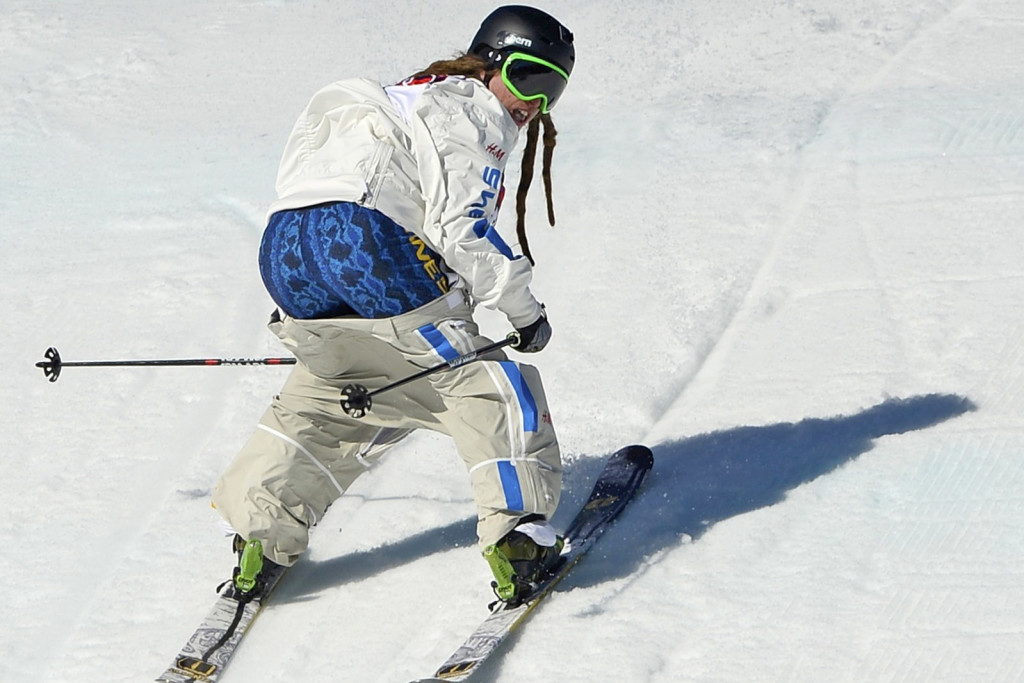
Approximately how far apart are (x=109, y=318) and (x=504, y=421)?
254 centimetres

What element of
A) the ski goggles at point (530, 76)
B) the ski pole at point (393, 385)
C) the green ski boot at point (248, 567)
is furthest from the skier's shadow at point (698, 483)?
the ski goggles at point (530, 76)

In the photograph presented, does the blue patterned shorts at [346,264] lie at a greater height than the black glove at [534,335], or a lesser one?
greater

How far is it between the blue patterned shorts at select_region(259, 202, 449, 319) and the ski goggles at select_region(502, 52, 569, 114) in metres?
0.47

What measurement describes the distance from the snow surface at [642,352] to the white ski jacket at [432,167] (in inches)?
38.2

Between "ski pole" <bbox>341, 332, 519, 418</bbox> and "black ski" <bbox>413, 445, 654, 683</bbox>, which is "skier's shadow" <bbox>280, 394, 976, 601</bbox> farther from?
"ski pole" <bbox>341, 332, 519, 418</bbox>

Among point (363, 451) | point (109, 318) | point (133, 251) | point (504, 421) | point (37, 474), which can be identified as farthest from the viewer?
point (133, 251)

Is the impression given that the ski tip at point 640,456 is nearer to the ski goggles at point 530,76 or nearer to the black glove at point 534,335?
the black glove at point 534,335

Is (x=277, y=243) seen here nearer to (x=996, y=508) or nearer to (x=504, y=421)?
(x=504, y=421)

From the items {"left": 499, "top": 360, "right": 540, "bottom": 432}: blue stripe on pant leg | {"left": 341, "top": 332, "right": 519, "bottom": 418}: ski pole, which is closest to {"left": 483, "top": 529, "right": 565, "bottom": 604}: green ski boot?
{"left": 499, "top": 360, "right": 540, "bottom": 432}: blue stripe on pant leg

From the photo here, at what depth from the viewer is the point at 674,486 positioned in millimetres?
4168

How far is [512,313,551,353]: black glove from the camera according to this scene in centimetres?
347

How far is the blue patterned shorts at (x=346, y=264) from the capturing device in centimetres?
326

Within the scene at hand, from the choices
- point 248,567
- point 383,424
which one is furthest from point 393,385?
point 248,567

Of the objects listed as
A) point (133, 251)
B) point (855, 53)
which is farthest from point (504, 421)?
point (855, 53)
